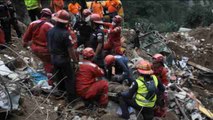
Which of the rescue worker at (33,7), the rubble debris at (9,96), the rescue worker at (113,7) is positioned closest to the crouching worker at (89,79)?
the rubble debris at (9,96)

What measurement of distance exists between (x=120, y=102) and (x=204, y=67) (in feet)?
23.1

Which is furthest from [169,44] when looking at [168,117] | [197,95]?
[168,117]

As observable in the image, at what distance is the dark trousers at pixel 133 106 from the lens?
295 inches

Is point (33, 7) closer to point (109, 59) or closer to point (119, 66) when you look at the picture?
point (109, 59)

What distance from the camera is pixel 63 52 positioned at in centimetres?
745

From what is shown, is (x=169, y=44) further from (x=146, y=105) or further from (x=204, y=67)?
(x=146, y=105)

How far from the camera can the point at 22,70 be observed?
30.1 ft

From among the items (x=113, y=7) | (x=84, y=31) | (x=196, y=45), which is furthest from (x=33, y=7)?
(x=196, y=45)

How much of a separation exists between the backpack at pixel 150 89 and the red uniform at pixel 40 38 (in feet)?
6.89

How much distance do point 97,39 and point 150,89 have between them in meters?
2.29

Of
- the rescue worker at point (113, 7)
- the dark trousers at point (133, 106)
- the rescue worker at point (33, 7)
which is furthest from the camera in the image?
the rescue worker at point (113, 7)

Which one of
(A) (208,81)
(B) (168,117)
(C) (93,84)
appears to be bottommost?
(A) (208,81)

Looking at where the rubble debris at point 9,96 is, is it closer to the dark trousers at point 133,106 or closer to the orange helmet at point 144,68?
the dark trousers at point 133,106

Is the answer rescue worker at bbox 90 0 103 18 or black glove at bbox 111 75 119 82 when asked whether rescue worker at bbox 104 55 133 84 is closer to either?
black glove at bbox 111 75 119 82
